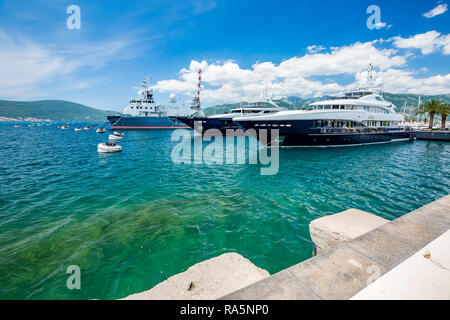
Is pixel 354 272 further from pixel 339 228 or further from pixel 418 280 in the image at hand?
pixel 339 228

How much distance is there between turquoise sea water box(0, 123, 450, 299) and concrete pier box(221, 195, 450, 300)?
3.28 m

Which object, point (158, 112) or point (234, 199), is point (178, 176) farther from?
point (158, 112)

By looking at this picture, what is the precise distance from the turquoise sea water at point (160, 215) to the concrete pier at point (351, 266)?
3276 millimetres

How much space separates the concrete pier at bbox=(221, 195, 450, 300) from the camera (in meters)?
2.39

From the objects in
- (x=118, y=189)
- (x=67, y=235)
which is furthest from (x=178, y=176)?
(x=67, y=235)

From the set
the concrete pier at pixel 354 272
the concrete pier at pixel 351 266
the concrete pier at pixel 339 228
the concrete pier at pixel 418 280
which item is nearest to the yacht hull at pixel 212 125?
the concrete pier at pixel 339 228

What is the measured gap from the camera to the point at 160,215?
9.21 meters

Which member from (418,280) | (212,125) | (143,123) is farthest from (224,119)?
(418,280)

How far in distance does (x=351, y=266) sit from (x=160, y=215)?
828 centimetres

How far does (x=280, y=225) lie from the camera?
27.1 ft

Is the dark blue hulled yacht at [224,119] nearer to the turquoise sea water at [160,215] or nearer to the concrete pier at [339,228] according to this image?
the turquoise sea water at [160,215]

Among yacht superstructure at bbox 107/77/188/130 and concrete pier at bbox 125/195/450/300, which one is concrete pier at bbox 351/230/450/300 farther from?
yacht superstructure at bbox 107/77/188/130

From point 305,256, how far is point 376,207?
246 inches
